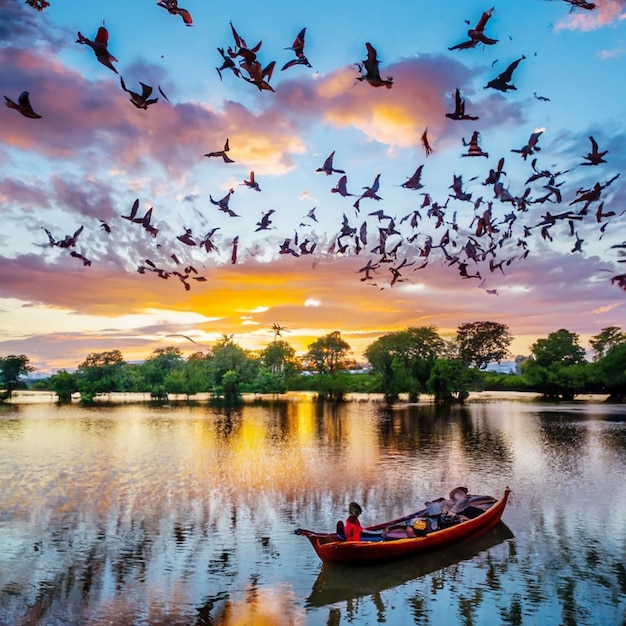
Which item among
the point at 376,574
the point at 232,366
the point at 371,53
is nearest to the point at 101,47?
the point at 371,53

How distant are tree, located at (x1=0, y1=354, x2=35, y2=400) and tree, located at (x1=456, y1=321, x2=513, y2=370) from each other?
88.2 meters

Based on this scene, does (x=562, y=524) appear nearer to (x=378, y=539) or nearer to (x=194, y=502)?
(x=378, y=539)

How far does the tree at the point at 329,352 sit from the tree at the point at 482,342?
33.5m

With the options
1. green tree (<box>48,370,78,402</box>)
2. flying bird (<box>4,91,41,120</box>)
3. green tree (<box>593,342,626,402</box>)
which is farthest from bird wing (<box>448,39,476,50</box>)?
green tree (<box>48,370,78,402</box>)

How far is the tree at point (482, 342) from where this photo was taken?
4279 inches

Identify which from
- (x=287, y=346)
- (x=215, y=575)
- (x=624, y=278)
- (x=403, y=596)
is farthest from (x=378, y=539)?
(x=287, y=346)

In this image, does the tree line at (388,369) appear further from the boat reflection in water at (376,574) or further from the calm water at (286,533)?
the boat reflection in water at (376,574)

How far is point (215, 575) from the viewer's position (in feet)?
44.6

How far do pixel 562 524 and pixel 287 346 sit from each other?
4763 inches

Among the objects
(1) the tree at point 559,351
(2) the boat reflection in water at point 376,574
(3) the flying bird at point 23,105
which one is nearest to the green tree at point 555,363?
(1) the tree at point 559,351

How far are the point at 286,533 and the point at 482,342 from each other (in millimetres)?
99433

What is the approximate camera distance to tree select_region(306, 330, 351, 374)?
137 m

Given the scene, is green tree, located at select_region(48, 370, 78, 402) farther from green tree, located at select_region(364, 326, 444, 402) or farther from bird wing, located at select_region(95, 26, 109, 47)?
bird wing, located at select_region(95, 26, 109, 47)

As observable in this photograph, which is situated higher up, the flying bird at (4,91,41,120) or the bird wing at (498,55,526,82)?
the bird wing at (498,55,526,82)
